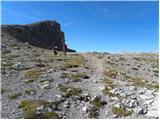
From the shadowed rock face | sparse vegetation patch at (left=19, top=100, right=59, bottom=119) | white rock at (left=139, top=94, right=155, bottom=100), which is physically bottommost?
sparse vegetation patch at (left=19, top=100, right=59, bottom=119)

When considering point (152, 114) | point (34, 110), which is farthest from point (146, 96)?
point (34, 110)

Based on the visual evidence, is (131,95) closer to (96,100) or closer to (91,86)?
(96,100)

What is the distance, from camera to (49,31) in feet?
546

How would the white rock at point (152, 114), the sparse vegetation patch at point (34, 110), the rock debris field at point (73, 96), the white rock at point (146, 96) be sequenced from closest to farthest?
the white rock at point (152, 114)
the sparse vegetation patch at point (34, 110)
the rock debris field at point (73, 96)
the white rock at point (146, 96)

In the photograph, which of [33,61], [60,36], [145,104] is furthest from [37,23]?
[145,104]

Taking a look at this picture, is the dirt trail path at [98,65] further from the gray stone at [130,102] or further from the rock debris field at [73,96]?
the gray stone at [130,102]

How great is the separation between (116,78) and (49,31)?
449ft

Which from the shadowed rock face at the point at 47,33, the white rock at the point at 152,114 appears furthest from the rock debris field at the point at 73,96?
the shadowed rock face at the point at 47,33

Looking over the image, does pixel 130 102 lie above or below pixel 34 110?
above

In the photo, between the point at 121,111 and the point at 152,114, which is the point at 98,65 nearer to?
the point at 121,111

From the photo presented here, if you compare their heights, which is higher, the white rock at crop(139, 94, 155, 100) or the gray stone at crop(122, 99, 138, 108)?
the white rock at crop(139, 94, 155, 100)

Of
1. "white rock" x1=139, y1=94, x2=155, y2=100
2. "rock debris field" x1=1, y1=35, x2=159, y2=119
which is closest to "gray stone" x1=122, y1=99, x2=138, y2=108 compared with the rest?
"rock debris field" x1=1, y1=35, x2=159, y2=119

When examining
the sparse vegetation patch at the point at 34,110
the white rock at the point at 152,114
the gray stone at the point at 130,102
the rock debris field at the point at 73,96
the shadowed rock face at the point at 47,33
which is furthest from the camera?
the shadowed rock face at the point at 47,33

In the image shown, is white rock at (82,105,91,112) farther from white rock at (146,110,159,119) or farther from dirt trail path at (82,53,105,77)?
dirt trail path at (82,53,105,77)
